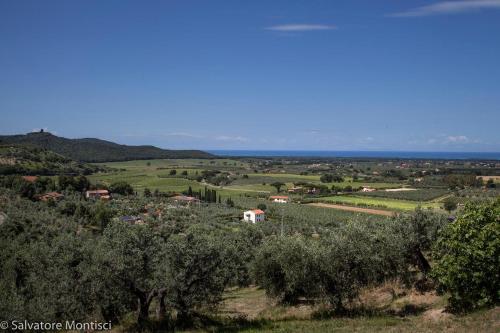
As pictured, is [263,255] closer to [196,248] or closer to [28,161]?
[196,248]

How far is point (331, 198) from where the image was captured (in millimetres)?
131500

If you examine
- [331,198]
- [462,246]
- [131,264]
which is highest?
[462,246]

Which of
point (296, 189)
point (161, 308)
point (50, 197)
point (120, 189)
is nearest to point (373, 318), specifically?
point (161, 308)

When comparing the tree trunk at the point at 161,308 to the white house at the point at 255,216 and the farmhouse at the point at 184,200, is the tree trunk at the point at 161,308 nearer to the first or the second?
the white house at the point at 255,216

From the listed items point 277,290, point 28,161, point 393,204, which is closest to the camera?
point 277,290

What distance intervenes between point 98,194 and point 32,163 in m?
50.2

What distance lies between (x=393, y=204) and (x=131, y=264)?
3888 inches

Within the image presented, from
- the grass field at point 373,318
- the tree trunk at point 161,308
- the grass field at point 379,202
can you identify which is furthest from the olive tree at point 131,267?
the grass field at point 379,202

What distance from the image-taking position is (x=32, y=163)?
146 m

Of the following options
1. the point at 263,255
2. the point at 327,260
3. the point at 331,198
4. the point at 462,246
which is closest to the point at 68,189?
the point at 331,198

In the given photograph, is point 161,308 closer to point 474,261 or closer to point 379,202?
point 474,261

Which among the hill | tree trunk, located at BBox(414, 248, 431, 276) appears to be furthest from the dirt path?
the hill

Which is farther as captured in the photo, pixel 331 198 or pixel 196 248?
pixel 331 198

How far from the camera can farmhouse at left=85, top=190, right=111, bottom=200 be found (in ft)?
354
